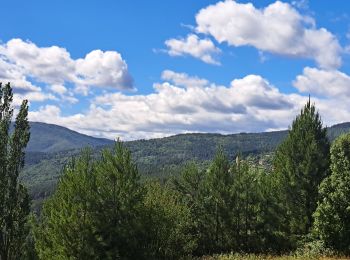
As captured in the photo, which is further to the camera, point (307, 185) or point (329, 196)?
point (307, 185)

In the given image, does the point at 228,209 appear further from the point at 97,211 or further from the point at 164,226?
the point at 97,211

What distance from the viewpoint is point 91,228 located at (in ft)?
103

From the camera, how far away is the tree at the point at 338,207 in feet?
99.0

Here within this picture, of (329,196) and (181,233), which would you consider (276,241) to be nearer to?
(181,233)

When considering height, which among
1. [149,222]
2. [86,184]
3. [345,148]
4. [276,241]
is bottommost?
[276,241]

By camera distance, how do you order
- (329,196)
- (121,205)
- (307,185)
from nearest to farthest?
(329,196), (121,205), (307,185)

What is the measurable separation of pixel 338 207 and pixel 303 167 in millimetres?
7322

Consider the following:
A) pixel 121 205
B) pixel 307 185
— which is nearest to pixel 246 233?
pixel 307 185

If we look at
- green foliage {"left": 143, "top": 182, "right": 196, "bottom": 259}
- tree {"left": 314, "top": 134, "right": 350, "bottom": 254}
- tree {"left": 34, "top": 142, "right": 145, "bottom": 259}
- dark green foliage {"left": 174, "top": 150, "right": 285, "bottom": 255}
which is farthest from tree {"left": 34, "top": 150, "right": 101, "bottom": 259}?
dark green foliage {"left": 174, "top": 150, "right": 285, "bottom": 255}

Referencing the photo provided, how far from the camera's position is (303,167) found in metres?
37.5

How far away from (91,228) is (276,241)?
815 inches

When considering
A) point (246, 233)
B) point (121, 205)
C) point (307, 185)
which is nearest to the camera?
point (121, 205)

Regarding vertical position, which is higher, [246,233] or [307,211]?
[307,211]

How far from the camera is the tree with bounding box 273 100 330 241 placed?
37469 mm
